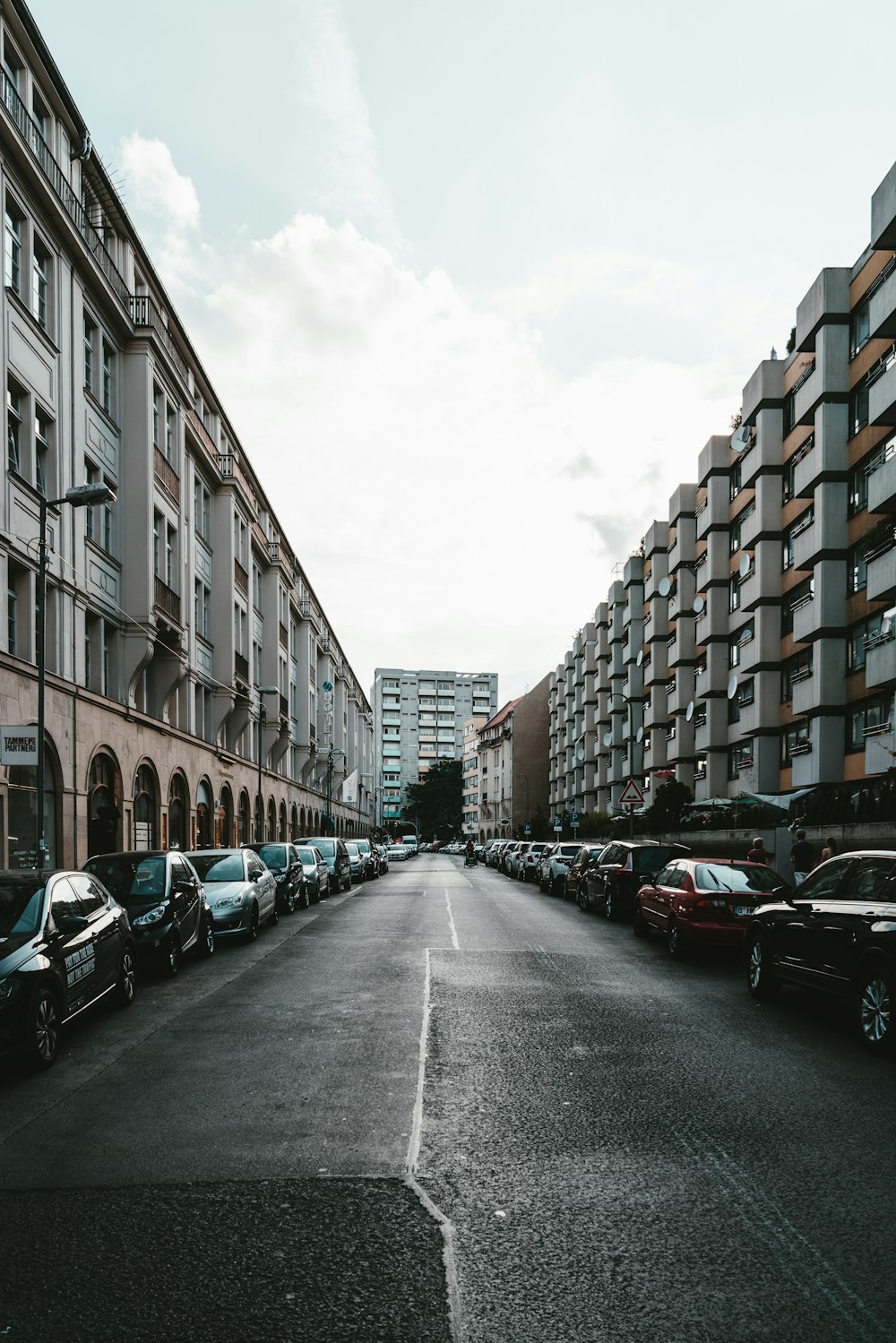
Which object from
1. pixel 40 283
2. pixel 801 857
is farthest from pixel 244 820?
pixel 801 857

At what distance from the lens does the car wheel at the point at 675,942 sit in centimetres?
1571

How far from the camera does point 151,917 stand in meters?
13.7

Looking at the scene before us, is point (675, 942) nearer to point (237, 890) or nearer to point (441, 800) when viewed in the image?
point (237, 890)

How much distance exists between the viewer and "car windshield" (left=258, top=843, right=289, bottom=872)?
81.7ft

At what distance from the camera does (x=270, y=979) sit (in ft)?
44.0

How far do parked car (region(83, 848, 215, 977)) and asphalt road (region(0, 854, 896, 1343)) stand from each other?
7.37ft

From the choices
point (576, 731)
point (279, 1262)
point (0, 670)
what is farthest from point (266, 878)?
point (576, 731)

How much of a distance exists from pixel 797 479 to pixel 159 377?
→ 818 inches

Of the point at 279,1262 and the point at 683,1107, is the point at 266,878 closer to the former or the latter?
the point at 683,1107

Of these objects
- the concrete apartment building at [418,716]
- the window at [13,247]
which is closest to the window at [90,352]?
the window at [13,247]

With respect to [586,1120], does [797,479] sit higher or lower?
higher

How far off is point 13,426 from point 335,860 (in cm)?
1704

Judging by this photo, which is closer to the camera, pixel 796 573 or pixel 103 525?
pixel 103 525

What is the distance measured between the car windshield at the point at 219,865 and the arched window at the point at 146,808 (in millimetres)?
9182
